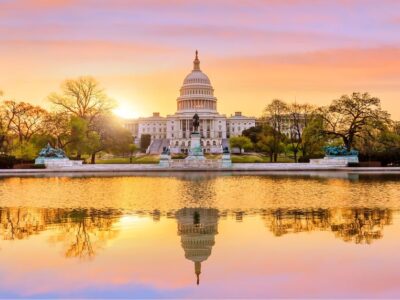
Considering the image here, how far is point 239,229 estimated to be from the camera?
48.5ft

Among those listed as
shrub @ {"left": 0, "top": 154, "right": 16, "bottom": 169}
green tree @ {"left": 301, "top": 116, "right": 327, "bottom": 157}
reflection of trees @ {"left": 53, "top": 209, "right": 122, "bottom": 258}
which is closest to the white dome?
green tree @ {"left": 301, "top": 116, "right": 327, "bottom": 157}

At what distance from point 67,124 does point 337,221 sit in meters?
47.5

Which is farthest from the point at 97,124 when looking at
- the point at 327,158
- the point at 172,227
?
the point at 172,227

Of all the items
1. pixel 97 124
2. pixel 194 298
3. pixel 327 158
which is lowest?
pixel 194 298

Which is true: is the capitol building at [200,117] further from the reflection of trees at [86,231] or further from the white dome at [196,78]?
the reflection of trees at [86,231]

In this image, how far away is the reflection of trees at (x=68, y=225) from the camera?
13.0 meters

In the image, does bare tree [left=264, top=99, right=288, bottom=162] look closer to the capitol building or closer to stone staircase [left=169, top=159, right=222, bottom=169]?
stone staircase [left=169, top=159, right=222, bottom=169]

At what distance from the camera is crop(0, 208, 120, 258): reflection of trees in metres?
13.0

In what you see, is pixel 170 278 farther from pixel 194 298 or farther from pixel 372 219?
pixel 372 219

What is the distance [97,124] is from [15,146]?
1007 centimetres

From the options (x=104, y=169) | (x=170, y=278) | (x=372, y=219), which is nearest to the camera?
(x=170, y=278)

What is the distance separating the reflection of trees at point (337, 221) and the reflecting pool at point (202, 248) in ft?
0.11

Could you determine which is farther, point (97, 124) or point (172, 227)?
point (97, 124)

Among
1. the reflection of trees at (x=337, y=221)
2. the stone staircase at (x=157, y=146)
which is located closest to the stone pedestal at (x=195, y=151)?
the reflection of trees at (x=337, y=221)
